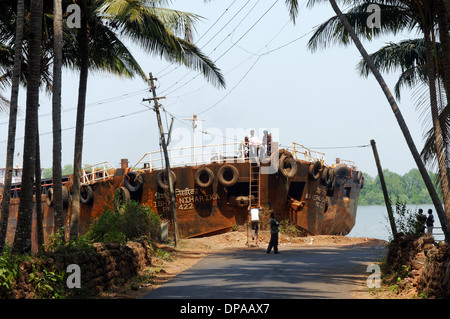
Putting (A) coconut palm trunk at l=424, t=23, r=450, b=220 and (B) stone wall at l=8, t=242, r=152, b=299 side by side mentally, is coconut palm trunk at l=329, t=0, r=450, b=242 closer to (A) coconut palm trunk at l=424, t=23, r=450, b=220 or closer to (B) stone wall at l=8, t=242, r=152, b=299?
(A) coconut palm trunk at l=424, t=23, r=450, b=220

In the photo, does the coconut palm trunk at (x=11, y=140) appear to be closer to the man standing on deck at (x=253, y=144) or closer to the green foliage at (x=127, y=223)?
the green foliage at (x=127, y=223)

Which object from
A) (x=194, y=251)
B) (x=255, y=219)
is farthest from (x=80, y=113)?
(x=255, y=219)

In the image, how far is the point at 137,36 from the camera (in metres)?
20.8

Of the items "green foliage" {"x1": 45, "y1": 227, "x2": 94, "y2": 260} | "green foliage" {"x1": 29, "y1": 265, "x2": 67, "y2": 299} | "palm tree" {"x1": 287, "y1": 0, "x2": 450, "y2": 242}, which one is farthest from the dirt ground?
"palm tree" {"x1": 287, "y1": 0, "x2": 450, "y2": 242}

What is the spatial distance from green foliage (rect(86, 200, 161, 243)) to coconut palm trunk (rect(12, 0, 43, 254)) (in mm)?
6210

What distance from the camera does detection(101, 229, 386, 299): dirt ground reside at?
13705 millimetres

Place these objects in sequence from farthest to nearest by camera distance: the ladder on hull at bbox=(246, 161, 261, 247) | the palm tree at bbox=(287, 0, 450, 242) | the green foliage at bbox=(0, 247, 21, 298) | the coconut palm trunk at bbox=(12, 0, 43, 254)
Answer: the ladder on hull at bbox=(246, 161, 261, 247), the palm tree at bbox=(287, 0, 450, 242), the coconut palm trunk at bbox=(12, 0, 43, 254), the green foliage at bbox=(0, 247, 21, 298)

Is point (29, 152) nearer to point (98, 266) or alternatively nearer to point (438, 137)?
point (98, 266)

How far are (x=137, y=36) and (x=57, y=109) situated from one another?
4.97 meters

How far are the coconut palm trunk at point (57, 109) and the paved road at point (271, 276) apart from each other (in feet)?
14.6

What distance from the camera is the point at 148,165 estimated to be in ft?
103

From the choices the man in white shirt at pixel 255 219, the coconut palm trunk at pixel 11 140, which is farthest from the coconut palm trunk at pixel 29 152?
the man in white shirt at pixel 255 219
